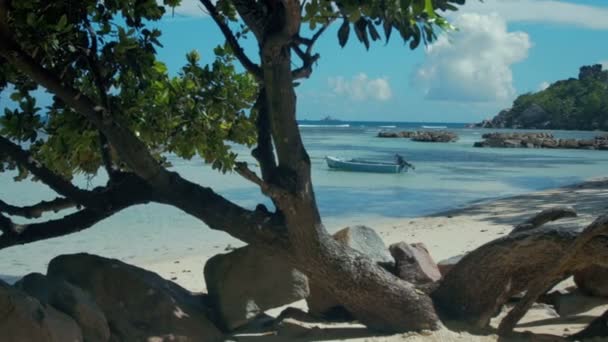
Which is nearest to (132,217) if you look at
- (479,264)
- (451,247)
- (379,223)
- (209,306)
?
(379,223)

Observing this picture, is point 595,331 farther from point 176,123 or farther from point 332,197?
point 332,197

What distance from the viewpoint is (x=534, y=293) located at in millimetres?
4703

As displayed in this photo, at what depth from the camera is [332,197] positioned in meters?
19.9

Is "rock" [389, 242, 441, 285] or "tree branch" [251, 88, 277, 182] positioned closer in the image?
"tree branch" [251, 88, 277, 182]

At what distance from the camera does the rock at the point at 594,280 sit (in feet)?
18.3

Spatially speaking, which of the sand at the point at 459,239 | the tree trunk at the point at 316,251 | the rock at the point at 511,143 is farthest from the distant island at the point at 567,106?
the tree trunk at the point at 316,251

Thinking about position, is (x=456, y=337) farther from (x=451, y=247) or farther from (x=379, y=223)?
(x=379, y=223)

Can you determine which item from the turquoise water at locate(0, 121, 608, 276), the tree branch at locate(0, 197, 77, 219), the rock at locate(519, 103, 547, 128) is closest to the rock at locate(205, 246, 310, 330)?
the tree branch at locate(0, 197, 77, 219)

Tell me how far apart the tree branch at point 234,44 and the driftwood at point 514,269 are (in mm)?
1982

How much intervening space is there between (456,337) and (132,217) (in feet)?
35.2

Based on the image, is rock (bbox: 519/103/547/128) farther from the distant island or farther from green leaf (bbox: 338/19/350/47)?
green leaf (bbox: 338/19/350/47)

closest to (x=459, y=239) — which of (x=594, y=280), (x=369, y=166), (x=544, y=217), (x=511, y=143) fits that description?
(x=594, y=280)

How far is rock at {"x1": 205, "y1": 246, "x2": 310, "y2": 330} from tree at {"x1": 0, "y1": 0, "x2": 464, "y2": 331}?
551 mm

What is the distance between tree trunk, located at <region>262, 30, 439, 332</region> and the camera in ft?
14.6
